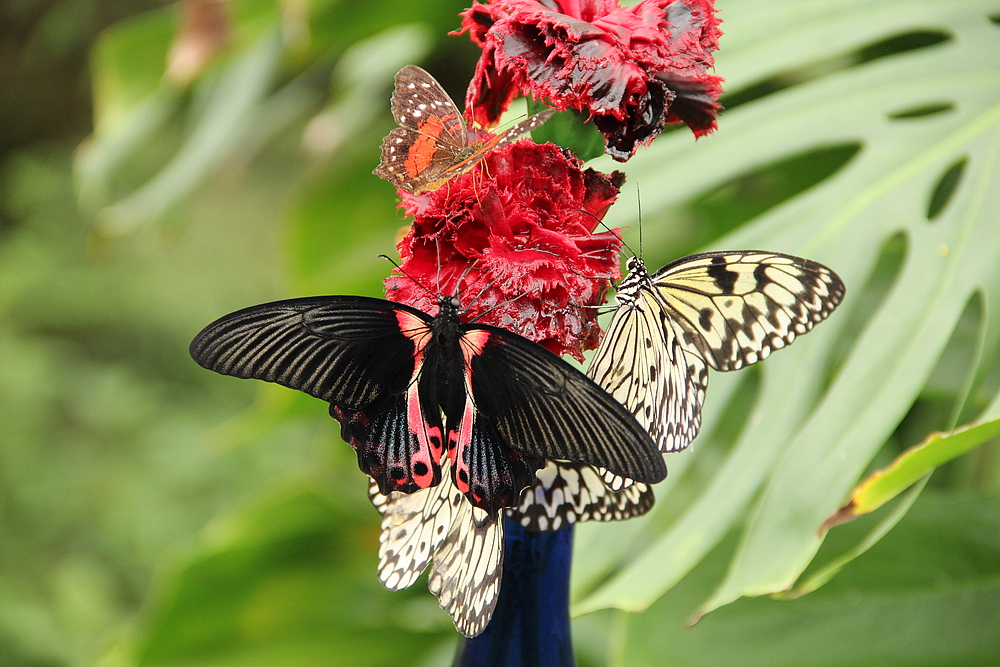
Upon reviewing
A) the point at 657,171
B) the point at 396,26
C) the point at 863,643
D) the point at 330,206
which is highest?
the point at 396,26

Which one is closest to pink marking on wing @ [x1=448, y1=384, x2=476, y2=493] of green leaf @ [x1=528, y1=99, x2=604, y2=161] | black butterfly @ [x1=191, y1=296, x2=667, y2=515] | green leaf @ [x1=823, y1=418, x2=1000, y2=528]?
black butterfly @ [x1=191, y1=296, x2=667, y2=515]

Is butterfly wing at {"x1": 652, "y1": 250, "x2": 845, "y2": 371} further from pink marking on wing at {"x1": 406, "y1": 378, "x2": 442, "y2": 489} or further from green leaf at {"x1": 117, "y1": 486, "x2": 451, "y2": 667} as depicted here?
green leaf at {"x1": 117, "y1": 486, "x2": 451, "y2": 667}

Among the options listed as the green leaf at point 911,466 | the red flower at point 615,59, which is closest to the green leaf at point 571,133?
the red flower at point 615,59

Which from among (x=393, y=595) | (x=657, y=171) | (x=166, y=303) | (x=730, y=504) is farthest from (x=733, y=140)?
(x=166, y=303)

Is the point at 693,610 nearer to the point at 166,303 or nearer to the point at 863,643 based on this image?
the point at 863,643

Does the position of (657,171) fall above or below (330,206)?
below

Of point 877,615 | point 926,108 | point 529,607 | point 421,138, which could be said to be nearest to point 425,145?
point 421,138

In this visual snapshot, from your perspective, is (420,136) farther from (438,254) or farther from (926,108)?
(926,108)
